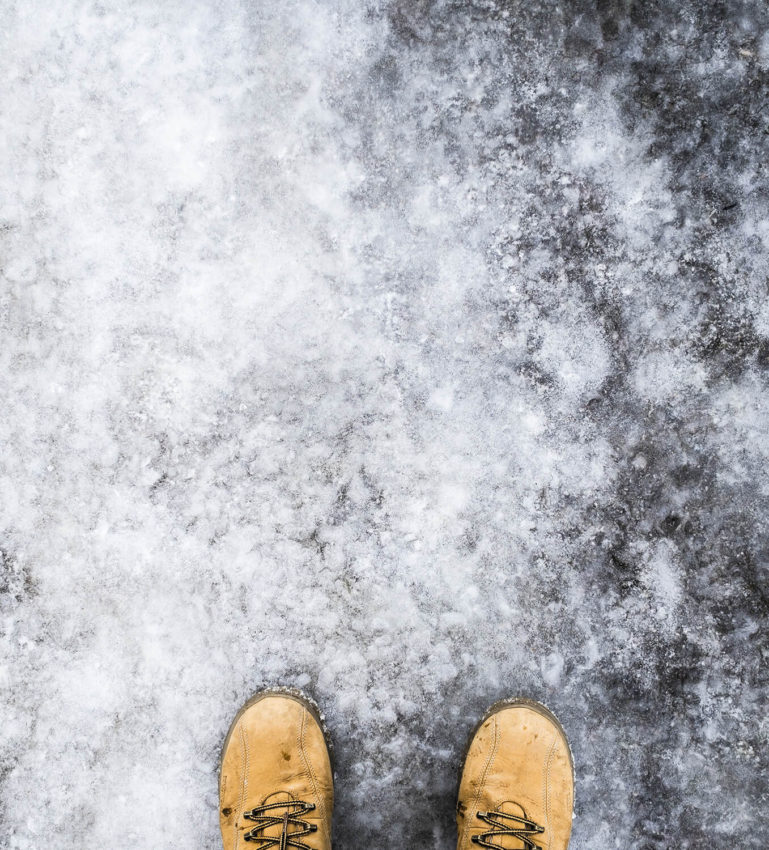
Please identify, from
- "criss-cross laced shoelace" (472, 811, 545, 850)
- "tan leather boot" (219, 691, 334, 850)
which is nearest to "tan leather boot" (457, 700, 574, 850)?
"criss-cross laced shoelace" (472, 811, 545, 850)

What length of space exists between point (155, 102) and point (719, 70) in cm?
158

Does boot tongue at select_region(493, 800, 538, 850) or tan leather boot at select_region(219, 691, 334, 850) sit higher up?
tan leather boot at select_region(219, 691, 334, 850)

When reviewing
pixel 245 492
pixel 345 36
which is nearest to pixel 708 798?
pixel 245 492

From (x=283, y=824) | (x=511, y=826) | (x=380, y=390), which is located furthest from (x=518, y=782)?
(x=380, y=390)

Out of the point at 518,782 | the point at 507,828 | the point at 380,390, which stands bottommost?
the point at 507,828

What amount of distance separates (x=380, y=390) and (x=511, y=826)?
1247mm

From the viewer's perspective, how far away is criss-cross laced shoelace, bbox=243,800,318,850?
64.9 inches

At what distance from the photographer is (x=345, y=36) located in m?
1.71

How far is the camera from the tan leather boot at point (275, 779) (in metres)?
1.65

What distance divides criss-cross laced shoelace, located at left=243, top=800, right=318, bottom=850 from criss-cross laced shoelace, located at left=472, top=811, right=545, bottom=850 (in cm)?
46

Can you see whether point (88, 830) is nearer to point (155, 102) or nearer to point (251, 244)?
point (251, 244)

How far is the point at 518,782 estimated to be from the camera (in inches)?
66.2

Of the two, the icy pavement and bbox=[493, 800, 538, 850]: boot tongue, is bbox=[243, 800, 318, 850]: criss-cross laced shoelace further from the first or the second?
bbox=[493, 800, 538, 850]: boot tongue

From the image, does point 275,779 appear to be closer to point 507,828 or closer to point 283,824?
point 283,824
